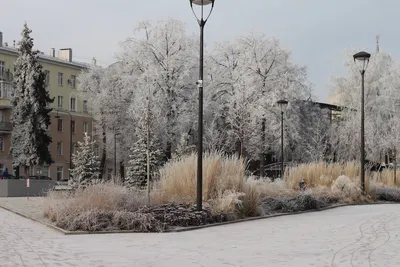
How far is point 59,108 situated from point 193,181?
53274 millimetres

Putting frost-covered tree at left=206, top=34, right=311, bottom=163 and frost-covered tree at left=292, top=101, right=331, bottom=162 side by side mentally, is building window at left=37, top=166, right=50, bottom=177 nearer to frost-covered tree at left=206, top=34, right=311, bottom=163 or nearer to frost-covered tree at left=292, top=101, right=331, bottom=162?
frost-covered tree at left=206, top=34, right=311, bottom=163

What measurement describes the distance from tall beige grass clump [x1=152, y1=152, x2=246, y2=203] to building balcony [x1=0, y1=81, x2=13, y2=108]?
45804mm

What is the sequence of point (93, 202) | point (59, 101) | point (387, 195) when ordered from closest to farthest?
point (93, 202) → point (387, 195) → point (59, 101)

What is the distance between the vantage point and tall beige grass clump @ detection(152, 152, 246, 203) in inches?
594

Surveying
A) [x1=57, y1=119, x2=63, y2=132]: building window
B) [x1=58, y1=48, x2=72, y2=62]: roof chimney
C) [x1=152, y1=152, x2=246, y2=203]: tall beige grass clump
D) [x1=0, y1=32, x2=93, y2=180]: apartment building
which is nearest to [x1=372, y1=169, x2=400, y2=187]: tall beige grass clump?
[x1=152, y1=152, x2=246, y2=203]: tall beige grass clump

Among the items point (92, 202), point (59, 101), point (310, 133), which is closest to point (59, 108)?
point (59, 101)

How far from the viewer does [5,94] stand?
57.4m

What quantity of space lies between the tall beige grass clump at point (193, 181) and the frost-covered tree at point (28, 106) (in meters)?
35.9

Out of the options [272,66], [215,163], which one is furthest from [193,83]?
[215,163]

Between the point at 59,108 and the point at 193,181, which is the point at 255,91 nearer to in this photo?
the point at 193,181

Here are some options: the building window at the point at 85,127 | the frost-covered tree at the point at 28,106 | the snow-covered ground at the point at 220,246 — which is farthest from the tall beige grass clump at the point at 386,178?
the building window at the point at 85,127

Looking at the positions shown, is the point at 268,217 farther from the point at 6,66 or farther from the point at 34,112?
the point at 6,66

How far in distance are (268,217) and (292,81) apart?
1216 inches

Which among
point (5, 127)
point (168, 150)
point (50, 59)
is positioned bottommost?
point (168, 150)
